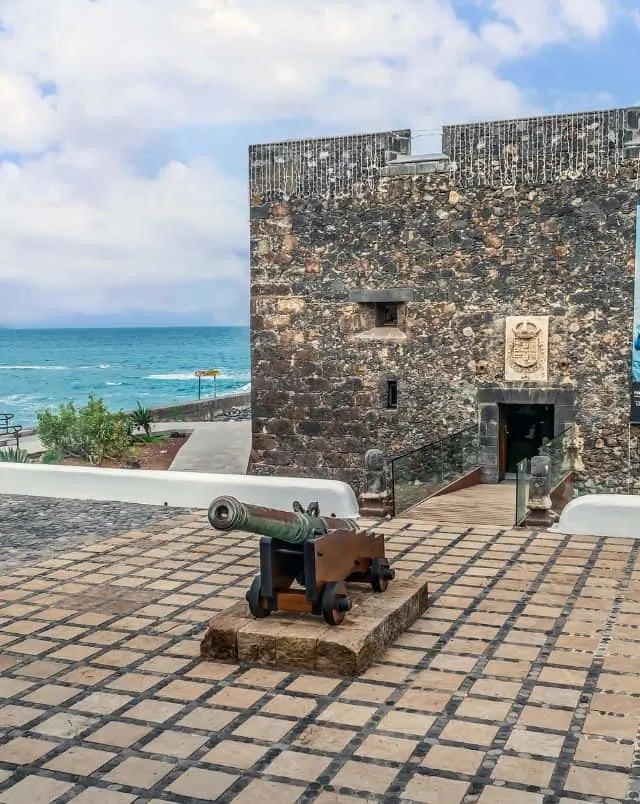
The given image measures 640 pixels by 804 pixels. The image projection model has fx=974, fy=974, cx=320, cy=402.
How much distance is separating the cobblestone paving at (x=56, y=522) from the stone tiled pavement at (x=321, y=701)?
0.87m

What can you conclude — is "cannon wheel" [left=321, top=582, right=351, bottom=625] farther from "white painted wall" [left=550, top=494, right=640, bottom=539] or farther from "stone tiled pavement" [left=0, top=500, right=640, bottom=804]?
"white painted wall" [left=550, top=494, right=640, bottom=539]

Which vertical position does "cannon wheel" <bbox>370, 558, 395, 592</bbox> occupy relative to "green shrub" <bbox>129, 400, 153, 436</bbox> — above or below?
above

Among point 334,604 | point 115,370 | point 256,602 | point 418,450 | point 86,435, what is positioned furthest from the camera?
point 115,370

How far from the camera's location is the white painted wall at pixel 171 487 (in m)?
10.2

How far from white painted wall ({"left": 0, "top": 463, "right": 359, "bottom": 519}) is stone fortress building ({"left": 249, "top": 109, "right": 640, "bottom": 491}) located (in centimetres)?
495

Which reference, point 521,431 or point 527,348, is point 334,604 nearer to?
point 527,348

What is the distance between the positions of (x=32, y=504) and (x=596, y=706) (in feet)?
24.3

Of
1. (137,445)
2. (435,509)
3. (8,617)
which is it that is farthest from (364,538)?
(137,445)

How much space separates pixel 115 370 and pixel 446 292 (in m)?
84.1

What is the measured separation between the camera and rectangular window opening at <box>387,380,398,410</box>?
15.4 metres

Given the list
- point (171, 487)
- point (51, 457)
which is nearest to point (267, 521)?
point (171, 487)

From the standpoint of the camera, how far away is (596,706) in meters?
4.99

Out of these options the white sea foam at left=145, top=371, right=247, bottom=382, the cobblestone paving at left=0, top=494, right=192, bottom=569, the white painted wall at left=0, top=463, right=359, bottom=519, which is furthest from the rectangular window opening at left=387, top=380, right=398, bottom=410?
the white sea foam at left=145, top=371, right=247, bottom=382

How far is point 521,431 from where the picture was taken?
50.1ft
